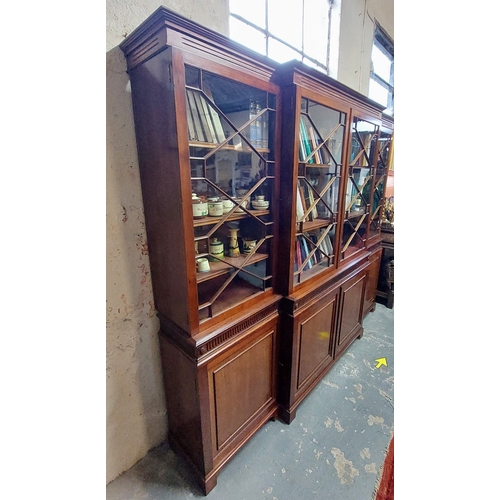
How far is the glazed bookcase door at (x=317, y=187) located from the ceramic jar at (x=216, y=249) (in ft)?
1.49

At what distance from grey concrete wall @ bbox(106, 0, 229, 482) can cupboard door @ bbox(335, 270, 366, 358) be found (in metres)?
1.32

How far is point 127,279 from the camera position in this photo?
121 cm

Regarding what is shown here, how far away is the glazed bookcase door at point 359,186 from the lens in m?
1.89

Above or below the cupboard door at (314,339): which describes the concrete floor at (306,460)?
below

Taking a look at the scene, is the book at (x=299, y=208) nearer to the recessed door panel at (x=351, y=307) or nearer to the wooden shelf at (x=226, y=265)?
the wooden shelf at (x=226, y=265)

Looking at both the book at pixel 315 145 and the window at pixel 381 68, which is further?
the window at pixel 381 68

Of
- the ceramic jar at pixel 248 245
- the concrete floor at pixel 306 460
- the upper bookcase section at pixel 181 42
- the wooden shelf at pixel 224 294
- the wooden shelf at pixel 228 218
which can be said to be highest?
the upper bookcase section at pixel 181 42

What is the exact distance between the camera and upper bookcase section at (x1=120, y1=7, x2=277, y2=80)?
32.2 inches

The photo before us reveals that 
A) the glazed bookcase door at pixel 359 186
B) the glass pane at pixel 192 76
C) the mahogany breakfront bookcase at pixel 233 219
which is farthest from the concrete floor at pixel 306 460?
the glass pane at pixel 192 76

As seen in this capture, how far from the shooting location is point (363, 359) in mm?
2203

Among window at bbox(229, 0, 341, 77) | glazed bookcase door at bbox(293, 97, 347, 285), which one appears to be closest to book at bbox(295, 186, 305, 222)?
glazed bookcase door at bbox(293, 97, 347, 285)
